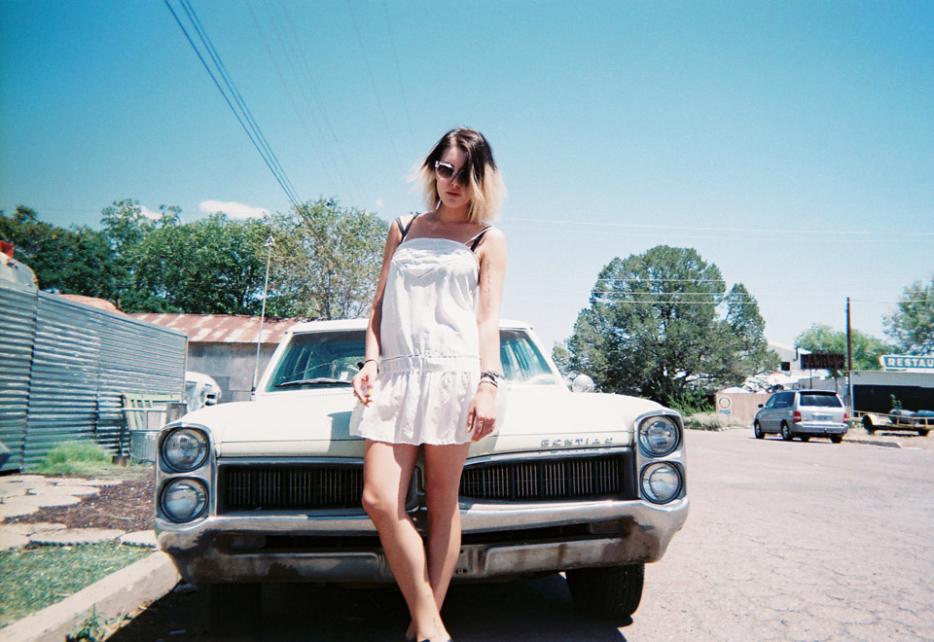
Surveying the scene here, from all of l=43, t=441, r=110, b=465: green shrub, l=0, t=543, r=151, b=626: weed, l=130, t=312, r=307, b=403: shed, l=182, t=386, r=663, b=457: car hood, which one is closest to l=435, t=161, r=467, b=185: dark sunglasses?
l=182, t=386, r=663, b=457: car hood

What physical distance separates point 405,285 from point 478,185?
0.45 meters

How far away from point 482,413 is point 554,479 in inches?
29.3

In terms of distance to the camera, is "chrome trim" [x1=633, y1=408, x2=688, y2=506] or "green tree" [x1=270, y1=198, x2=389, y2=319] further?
"green tree" [x1=270, y1=198, x2=389, y2=319]

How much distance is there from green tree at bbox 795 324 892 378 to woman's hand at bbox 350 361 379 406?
110292 millimetres

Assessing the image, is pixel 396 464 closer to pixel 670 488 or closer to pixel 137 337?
pixel 670 488

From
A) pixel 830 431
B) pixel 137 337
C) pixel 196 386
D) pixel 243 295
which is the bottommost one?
pixel 830 431

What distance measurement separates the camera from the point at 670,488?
2.73 metres

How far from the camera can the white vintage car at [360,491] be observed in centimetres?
252

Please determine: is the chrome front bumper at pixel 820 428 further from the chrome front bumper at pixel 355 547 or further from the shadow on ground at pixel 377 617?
the chrome front bumper at pixel 355 547

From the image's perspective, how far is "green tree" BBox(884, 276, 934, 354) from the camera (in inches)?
2652

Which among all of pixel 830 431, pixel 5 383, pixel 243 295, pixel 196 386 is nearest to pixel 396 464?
pixel 5 383

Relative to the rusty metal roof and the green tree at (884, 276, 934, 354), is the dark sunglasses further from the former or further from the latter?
the green tree at (884, 276, 934, 354)

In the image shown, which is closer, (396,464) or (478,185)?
(396,464)

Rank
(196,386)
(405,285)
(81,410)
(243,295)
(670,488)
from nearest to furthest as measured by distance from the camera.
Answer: (405,285) → (670,488) → (81,410) → (196,386) → (243,295)
